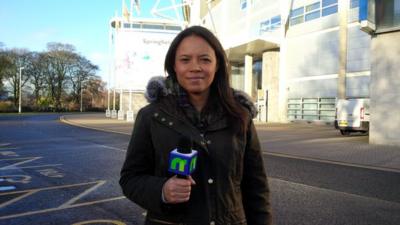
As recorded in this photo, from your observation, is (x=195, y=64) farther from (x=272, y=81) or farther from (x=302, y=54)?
(x=272, y=81)

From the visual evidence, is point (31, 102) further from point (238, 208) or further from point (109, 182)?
point (238, 208)

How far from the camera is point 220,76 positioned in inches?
83.8

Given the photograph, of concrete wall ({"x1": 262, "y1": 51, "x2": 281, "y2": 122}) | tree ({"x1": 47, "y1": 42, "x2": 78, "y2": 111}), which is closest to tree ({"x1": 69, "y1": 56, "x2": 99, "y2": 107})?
tree ({"x1": 47, "y1": 42, "x2": 78, "y2": 111})

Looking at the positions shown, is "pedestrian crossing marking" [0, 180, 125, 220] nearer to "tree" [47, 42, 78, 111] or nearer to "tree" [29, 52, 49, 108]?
"tree" [29, 52, 49, 108]

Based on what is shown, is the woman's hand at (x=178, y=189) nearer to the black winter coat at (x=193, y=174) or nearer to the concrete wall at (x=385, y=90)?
the black winter coat at (x=193, y=174)

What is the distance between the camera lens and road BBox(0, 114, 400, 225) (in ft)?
18.0

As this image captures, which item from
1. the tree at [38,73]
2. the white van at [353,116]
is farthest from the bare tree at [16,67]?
the white van at [353,116]

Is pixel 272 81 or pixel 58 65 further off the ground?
pixel 58 65

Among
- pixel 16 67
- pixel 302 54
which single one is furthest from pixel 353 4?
pixel 16 67

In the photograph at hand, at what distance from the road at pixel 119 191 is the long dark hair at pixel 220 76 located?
3.49 metres

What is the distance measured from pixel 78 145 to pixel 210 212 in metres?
13.7

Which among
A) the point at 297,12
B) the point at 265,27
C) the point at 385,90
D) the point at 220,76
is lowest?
the point at 220,76

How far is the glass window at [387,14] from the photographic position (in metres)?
16.3

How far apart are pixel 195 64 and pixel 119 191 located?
542 centimetres
